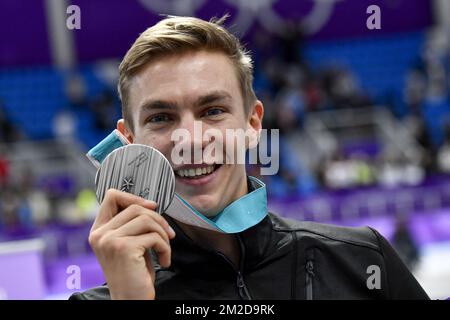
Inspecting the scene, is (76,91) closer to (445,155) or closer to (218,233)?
(445,155)

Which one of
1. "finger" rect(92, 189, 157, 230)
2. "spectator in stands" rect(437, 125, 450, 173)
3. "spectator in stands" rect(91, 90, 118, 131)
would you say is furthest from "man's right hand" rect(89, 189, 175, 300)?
"spectator in stands" rect(91, 90, 118, 131)

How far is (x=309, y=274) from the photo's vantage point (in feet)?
5.79

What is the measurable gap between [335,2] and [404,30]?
5.89 feet

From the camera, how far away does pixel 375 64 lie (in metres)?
16.0

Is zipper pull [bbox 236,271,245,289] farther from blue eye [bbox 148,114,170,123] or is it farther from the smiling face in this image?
blue eye [bbox 148,114,170,123]

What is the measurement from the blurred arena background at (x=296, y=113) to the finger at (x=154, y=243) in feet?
18.0

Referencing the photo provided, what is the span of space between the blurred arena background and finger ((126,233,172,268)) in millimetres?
5488

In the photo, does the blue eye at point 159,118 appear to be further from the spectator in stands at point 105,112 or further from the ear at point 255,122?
the spectator in stands at point 105,112

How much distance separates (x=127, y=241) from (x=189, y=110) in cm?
39

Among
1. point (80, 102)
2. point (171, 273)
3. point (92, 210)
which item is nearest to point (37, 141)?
point (80, 102)

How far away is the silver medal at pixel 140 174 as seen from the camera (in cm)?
143

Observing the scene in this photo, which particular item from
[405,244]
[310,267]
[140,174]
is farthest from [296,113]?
[140,174]

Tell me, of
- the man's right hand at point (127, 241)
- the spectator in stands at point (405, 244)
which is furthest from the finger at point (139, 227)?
the spectator in stands at point (405, 244)

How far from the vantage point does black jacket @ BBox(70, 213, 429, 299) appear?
172cm
